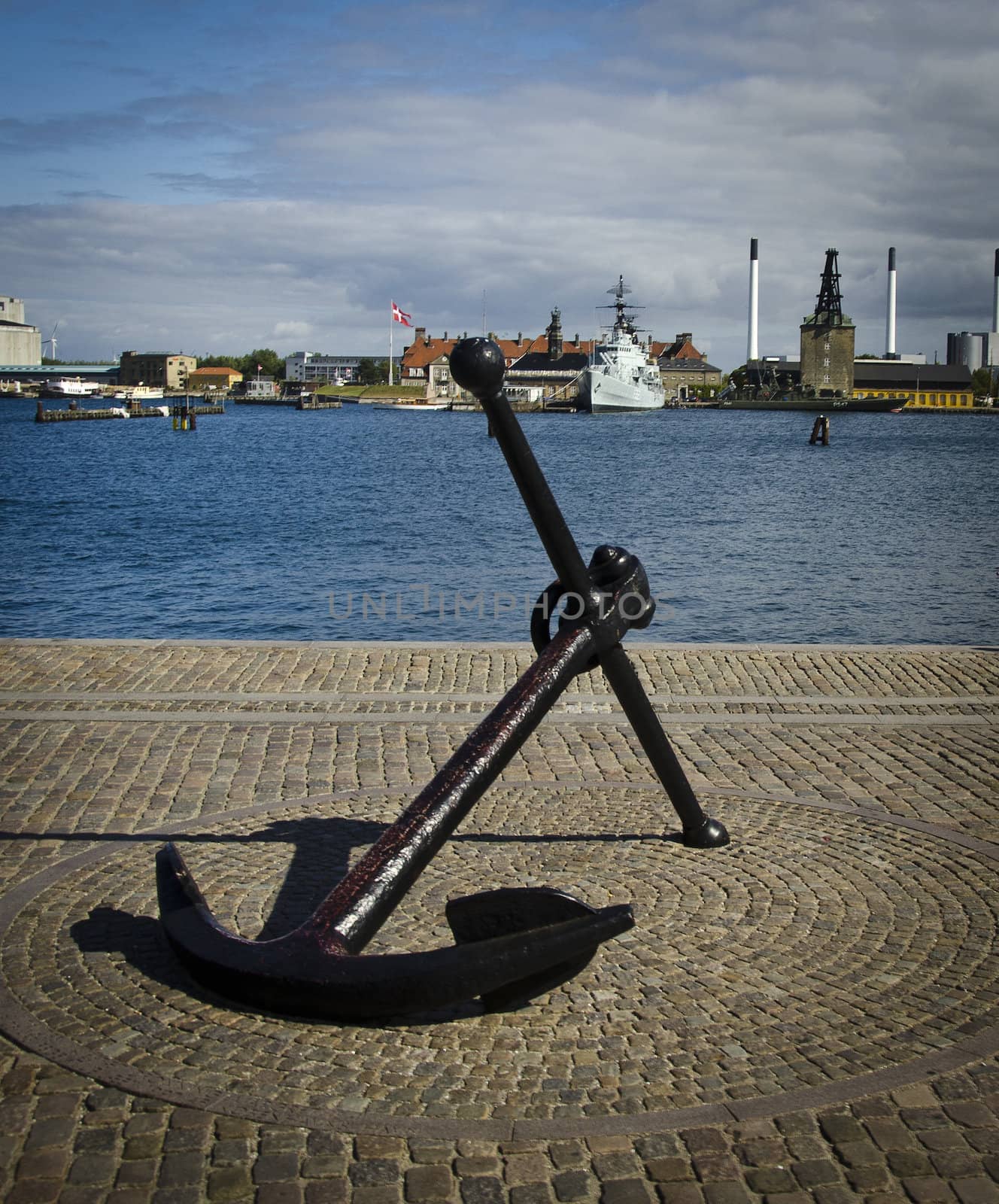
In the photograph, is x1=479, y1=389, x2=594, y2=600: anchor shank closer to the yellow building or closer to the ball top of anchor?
the ball top of anchor

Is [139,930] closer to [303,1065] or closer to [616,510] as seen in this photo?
[303,1065]

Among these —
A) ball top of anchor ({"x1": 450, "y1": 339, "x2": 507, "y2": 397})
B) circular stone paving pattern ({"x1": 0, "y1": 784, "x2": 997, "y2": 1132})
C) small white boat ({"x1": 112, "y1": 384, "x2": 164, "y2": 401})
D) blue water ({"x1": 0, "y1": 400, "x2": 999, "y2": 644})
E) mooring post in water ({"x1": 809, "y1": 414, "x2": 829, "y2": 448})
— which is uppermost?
small white boat ({"x1": 112, "y1": 384, "x2": 164, "y2": 401})

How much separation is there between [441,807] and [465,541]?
2518cm


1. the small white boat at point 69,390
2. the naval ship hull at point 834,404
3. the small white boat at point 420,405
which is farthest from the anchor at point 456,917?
the small white boat at point 69,390

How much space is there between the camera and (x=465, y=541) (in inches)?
1168

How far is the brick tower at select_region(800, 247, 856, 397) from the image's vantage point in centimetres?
13025

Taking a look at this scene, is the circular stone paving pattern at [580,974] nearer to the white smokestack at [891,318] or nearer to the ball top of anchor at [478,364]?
the ball top of anchor at [478,364]

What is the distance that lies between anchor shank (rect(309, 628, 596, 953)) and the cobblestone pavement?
0.48 metres

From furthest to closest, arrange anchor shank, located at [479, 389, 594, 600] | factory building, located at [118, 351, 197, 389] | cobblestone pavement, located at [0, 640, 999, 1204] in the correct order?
factory building, located at [118, 351, 197, 389], anchor shank, located at [479, 389, 594, 600], cobblestone pavement, located at [0, 640, 999, 1204]

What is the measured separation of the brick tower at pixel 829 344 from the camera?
130250 millimetres

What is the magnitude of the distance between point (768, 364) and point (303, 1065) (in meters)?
148

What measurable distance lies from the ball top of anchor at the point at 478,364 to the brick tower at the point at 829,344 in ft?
435

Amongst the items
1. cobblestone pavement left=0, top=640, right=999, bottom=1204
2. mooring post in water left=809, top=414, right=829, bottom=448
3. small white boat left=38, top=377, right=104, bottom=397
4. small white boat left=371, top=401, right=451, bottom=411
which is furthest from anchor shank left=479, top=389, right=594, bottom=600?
small white boat left=38, top=377, right=104, bottom=397

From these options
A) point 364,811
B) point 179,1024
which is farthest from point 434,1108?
point 364,811
